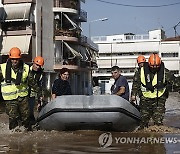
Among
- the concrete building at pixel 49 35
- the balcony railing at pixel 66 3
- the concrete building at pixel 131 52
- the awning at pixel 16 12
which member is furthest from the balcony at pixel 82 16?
the concrete building at pixel 131 52

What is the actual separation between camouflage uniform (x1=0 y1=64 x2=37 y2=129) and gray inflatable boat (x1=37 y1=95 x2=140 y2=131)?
1.47ft

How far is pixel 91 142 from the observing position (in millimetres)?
8156

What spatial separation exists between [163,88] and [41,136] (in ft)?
8.79

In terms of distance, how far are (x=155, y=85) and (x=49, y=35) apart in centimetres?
3291

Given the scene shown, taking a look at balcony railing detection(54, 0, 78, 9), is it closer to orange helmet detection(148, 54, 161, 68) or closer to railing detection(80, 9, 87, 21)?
railing detection(80, 9, 87, 21)

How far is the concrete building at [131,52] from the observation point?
8244cm

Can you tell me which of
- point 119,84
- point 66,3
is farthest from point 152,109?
point 66,3

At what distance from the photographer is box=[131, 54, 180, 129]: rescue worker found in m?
9.60

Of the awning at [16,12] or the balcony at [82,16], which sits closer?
the awning at [16,12]

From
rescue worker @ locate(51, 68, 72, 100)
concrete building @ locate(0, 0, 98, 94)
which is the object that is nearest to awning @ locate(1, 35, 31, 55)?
concrete building @ locate(0, 0, 98, 94)

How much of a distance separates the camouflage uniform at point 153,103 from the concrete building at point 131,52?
7068cm

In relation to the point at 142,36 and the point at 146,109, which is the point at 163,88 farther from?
the point at 142,36

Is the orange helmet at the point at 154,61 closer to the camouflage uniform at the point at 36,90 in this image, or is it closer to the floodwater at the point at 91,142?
the floodwater at the point at 91,142

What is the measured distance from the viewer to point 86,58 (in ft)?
168
